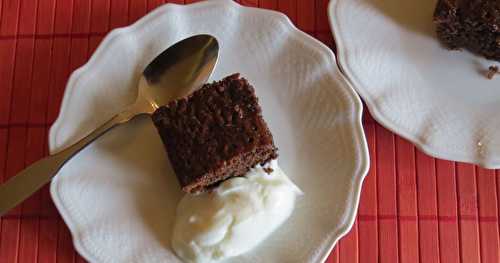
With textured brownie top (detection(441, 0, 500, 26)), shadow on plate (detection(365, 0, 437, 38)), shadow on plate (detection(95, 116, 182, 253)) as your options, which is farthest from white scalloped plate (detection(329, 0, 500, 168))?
shadow on plate (detection(95, 116, 182, 253))

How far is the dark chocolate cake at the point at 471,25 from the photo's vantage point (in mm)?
1277

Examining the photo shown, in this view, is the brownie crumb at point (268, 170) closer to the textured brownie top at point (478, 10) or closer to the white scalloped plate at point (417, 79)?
the white scalloped plate at point (417, 79)

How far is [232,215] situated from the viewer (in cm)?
120

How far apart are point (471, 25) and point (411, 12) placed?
154 millimetres

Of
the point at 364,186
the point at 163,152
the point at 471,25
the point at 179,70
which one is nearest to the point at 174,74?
the point at 179,70

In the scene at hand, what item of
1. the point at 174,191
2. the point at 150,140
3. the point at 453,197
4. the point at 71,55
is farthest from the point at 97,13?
the point at 453,197

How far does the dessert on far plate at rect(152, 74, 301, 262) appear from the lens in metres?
1.19

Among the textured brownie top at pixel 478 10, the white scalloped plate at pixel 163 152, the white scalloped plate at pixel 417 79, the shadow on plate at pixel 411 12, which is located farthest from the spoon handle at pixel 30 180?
the textured brownie top at pixel 478 10

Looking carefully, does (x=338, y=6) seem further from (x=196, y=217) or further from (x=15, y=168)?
(x=15, y=168)

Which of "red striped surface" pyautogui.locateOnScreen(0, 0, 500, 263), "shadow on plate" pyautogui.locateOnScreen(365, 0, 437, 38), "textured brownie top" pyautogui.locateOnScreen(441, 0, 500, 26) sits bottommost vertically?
"red striped surface" pyautogui.locateOnScreen(0, 0, 500, 263)

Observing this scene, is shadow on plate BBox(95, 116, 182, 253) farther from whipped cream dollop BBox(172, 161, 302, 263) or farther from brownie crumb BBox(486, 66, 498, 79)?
brownie crumb BBox(486, 66, 498, 79)

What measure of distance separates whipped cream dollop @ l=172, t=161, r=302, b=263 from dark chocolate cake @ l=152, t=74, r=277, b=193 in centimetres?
4

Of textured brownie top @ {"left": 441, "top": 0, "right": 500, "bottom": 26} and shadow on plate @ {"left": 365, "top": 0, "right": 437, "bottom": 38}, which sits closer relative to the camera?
textured brownie top @ {"left": 441, "top": 0, "right": 500, "bottom": 26}

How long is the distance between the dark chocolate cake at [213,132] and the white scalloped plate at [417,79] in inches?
10.7
